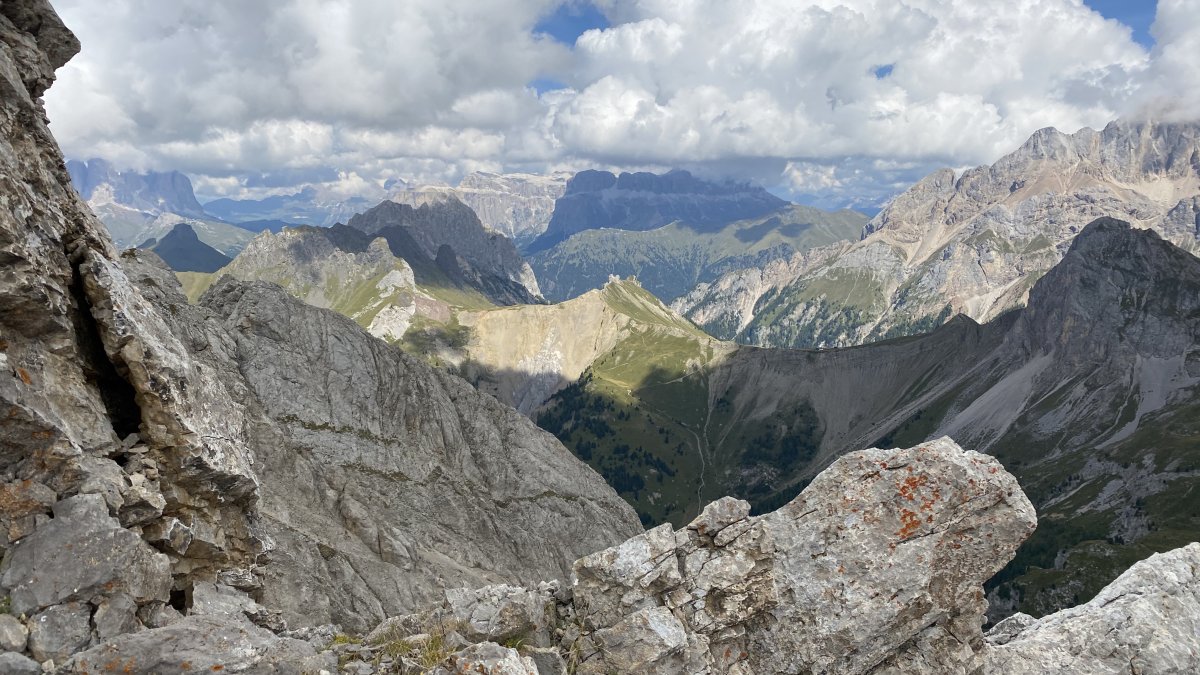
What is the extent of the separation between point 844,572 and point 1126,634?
10.1m

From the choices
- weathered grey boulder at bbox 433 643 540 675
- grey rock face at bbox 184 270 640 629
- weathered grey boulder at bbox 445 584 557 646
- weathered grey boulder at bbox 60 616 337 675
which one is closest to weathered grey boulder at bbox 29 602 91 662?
weathered grey boulder at bbox 60 616 337 675

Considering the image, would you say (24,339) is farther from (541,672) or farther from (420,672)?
(541,672)

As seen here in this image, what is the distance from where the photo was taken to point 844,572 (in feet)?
67.6

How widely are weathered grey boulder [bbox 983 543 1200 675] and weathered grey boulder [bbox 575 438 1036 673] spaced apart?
2236mm

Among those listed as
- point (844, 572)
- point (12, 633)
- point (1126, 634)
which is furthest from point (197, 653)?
point (1126, 634)

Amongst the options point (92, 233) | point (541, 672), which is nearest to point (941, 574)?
point (541, 672)

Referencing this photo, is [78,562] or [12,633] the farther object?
[78,562]

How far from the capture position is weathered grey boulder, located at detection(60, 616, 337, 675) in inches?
508

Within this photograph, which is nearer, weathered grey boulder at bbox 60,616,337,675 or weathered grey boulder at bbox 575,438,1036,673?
weathered grey boulder at bbox 60,616,337,675

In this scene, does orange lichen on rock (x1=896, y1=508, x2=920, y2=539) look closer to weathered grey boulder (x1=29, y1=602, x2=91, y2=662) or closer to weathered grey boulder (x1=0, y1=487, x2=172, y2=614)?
weathered grey boulder (x1=0, y1=487, x2=172, y2=614)

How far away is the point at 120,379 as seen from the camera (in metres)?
17.7

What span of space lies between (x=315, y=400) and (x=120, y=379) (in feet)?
230

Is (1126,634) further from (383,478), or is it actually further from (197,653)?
(383,478)

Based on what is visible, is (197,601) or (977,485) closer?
(197,601)
